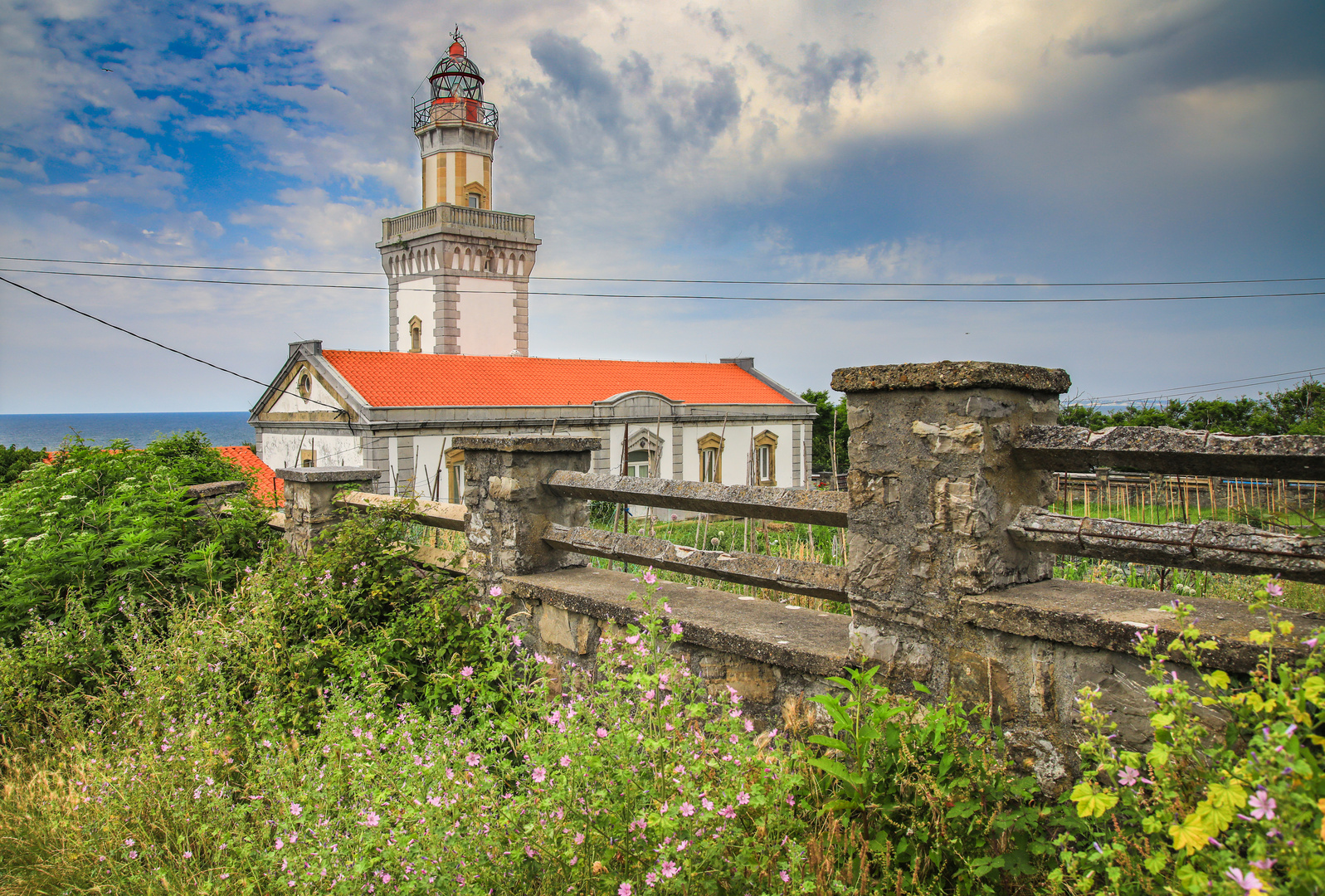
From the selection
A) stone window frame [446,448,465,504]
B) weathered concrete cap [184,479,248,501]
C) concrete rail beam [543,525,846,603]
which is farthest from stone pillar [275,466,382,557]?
stone window frame [446,448,465,504]

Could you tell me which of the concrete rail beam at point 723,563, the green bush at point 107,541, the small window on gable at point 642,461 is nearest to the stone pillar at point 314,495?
the green bush at point 107,541

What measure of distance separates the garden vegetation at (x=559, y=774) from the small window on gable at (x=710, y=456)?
21.1 meters

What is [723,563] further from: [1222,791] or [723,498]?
[1222,791]

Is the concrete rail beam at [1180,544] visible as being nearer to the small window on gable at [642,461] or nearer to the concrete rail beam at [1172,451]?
the concrete rail beam at [1172,451]

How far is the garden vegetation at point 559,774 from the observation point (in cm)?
163

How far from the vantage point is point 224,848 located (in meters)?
2.81

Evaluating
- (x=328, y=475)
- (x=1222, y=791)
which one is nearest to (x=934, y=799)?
(x=1222, y=791)

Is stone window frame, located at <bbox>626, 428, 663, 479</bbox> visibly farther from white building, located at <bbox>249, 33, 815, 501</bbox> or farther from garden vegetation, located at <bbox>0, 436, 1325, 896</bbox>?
garden vegetation, located at <bbox>0, 436, 1325, 896</bbox>

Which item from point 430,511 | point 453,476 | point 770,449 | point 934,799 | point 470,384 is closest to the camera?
point 934,799

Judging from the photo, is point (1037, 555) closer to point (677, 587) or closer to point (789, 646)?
point (789, 646)

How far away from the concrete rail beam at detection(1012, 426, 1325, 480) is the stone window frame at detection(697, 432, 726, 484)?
74.8 ft

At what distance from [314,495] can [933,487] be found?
4471mm

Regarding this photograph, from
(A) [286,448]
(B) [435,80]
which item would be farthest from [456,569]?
(B) [435,80]

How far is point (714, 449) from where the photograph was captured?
85.2ft
